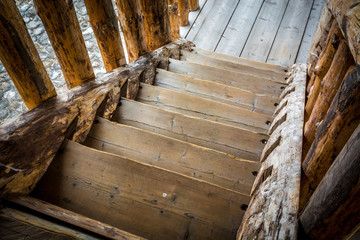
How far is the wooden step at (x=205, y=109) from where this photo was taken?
1582mm

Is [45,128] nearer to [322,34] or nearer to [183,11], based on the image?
[322,34]

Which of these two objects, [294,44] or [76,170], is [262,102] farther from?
[294,44]

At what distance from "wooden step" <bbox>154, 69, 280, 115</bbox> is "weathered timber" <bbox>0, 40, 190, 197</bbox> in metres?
0.48

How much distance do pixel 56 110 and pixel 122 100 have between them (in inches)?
17.2

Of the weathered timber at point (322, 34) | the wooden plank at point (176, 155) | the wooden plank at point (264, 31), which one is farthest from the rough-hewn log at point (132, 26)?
the wooden plank at point (264, 31)

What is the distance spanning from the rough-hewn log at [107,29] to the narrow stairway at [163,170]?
0.28 meters

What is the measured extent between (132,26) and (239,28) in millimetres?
2079

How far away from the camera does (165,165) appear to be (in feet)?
3.89

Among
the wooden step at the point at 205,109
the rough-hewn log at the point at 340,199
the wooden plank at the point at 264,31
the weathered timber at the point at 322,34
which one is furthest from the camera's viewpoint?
Result: the wooden plank at the point at 264,31

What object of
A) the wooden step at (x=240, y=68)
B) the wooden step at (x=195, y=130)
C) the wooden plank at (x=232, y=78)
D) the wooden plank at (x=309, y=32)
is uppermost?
the wooden step at (x=195, y=130)

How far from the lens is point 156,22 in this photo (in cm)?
216

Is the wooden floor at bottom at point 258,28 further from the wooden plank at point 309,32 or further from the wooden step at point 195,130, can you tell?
the wooden step at point 195,130

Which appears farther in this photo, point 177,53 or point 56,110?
point 177,53

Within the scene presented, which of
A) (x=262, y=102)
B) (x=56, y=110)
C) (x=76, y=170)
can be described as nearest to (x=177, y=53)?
(x=262, y=102)
